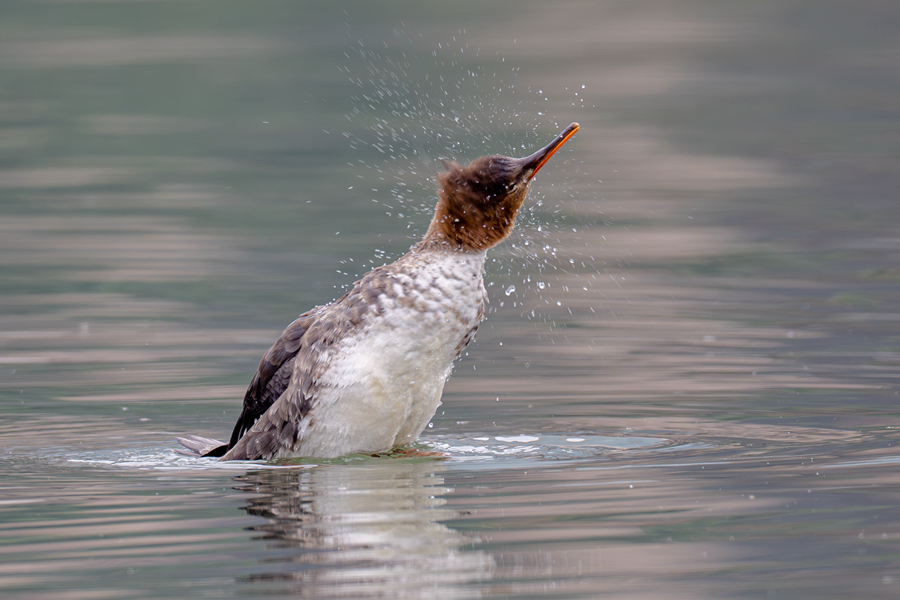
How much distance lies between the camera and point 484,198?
599cm

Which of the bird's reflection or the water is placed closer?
the bird's reflection

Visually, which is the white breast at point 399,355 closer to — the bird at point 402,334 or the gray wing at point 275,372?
the bird at point 402,334

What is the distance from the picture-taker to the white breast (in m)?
5.81

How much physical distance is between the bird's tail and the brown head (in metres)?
1.30

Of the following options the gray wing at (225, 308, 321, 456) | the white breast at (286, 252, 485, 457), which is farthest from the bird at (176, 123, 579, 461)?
the gray wing at (225, 308, 321, 456)

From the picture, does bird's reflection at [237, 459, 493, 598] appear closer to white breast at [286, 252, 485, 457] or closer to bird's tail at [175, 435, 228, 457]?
white breast at [286, 252, 485, 457]

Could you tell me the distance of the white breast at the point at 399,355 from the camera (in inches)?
229

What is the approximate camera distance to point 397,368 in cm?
584

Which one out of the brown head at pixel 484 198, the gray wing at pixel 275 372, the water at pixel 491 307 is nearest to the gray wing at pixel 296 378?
the gray wing at pixel 275 372

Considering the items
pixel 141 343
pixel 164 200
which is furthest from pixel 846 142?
pixel 141 343

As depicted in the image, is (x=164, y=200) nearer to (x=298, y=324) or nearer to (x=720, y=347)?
(x=720, y=347)

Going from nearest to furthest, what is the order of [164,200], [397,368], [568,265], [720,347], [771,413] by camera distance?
1. [397,368]
2. [771,413]
3. [720,347]
4. [568,265]
5. [164,200]

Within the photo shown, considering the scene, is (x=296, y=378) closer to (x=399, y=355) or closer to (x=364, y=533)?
(x=399, y=355)

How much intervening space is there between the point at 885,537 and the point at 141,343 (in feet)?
17.1
